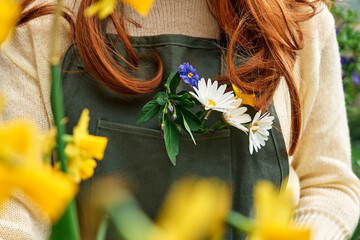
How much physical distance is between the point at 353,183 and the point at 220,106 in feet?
1.73

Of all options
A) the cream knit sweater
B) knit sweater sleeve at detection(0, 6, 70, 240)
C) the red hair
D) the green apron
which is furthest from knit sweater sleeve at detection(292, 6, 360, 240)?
knit sweater sleeve at detection(0, 6, 70, 240)

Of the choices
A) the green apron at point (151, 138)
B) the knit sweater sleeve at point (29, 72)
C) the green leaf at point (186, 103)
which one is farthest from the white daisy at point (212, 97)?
the knit sweater sleeve at point (29, 72)

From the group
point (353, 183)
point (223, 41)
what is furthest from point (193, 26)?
point (353, 183)

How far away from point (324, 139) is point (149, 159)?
17.6 inches

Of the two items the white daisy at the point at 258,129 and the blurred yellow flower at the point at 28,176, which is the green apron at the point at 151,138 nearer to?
the white daisy at the point at 258,129

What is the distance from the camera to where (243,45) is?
2.94 ft

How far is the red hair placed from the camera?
824 mm

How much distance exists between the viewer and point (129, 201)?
150mm

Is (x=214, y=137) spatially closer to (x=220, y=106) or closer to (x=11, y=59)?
(x=220, y=106)

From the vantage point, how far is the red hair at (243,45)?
824 millimetres

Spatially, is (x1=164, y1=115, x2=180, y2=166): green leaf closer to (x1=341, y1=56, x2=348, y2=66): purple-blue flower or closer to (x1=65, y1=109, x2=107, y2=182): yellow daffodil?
(x1=65, y1=109, x2=107, y2=182): yellow daffodil

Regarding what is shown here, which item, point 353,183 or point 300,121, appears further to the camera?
point 353,183

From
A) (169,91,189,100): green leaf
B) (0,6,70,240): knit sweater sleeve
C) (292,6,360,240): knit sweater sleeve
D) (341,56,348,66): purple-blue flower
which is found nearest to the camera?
(169,91,189,100): green leaf

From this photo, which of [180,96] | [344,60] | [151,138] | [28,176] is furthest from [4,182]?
[344,60]
